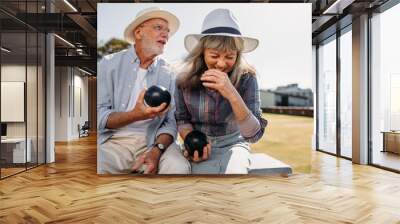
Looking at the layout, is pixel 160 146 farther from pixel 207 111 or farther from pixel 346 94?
pixel 346 94

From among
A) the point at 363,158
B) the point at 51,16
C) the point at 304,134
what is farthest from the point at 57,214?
the point at 363,158

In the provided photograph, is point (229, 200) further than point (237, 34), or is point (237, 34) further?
point (237, 34)

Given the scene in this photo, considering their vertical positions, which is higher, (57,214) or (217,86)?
(217,86)

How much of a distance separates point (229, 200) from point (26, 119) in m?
4.16

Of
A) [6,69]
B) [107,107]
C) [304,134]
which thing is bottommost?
[304,134]

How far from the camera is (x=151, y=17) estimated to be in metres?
6.20

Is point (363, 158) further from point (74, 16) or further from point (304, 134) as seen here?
point (74, 16)

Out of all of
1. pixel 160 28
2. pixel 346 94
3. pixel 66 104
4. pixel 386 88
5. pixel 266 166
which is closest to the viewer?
pixel 160 28

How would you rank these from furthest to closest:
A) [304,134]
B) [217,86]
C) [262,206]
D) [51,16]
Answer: [51,16] < [304,134] < [217,86] < [262,206]

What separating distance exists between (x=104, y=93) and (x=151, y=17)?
4.54 ft

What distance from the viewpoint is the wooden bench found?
641 centimetres

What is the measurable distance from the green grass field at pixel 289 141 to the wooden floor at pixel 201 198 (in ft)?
0.85

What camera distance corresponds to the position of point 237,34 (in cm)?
632

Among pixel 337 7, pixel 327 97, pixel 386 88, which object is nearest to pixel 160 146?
pixel 337 7
